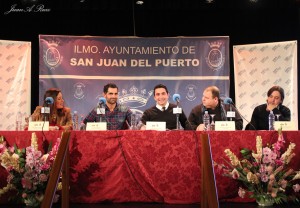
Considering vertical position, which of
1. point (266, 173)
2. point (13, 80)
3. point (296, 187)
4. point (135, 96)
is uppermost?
point (13, 80)

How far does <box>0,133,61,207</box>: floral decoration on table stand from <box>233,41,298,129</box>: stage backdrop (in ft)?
11.0

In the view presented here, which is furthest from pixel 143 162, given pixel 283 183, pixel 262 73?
pixel 262 73

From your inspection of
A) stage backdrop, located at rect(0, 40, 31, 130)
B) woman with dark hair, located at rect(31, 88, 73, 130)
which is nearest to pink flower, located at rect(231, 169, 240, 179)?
woman with dark hair, located at rect(31, 88, 73, 130)

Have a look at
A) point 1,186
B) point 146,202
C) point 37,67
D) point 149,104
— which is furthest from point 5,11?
point 146,202

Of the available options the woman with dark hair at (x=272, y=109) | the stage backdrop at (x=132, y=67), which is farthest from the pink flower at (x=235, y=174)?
the stage backdrop at (x=132, y=67)

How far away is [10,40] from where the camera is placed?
19.2 feet

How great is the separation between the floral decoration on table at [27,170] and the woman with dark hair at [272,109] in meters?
2.35

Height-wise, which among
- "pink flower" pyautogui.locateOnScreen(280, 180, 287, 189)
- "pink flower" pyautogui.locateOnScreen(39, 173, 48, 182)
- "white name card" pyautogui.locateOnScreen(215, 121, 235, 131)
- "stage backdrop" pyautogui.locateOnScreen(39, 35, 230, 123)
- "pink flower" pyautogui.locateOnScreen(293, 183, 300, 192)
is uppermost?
"stage backdrop" pyautogui.locateOnScreen(39, 35, 230, 123)

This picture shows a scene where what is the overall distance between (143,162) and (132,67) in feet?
8.97

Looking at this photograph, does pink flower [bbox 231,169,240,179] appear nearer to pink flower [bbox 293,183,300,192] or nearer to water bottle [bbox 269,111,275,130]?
pink flower [bbox 293,183,300,192]

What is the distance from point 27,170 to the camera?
3.11 meters

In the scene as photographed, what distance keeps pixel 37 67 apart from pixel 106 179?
3133 millimetres

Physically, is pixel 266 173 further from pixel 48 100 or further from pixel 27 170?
pixel 48 100

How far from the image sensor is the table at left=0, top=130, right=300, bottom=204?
3.30m
